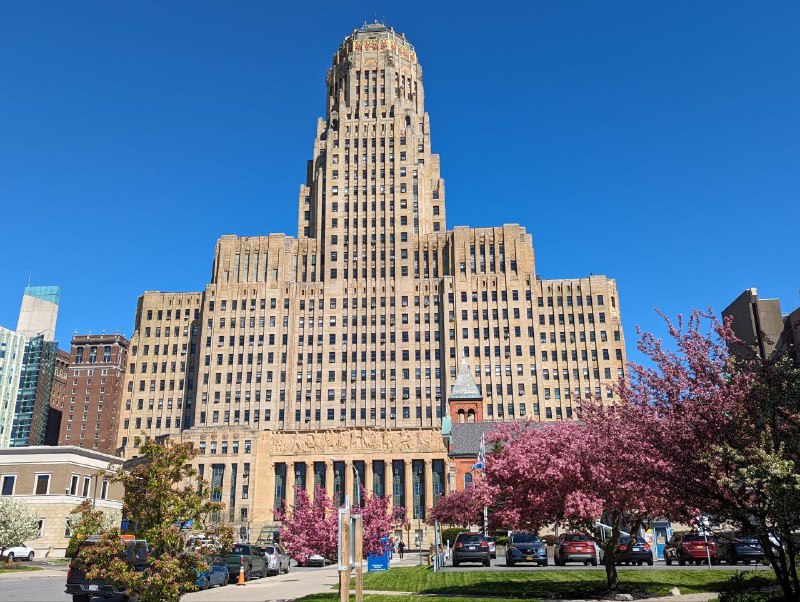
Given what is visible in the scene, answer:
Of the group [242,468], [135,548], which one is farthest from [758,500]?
[242,468]

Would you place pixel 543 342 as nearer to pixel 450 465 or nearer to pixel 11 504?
pixel 450 465

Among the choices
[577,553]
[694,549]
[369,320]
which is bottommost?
[577,553]

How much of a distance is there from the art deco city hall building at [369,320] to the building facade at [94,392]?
37.0m

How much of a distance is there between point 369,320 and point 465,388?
26547mm

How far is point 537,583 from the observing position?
2780 centimetres

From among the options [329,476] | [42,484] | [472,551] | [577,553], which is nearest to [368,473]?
[329,476]

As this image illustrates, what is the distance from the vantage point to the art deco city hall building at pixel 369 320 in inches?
4624

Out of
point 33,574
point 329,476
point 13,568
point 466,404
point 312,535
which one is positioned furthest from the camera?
point 466,404

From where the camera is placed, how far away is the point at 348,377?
119m

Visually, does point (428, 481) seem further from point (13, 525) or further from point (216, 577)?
point (216, 577)

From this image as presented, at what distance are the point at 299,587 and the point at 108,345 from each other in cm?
15244

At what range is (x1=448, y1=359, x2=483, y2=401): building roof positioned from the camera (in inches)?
3996

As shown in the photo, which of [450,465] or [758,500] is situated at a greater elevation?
[450,465]

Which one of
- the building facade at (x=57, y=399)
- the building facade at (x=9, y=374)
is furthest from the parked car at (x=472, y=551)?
the building facade at (x=57, y=399)
